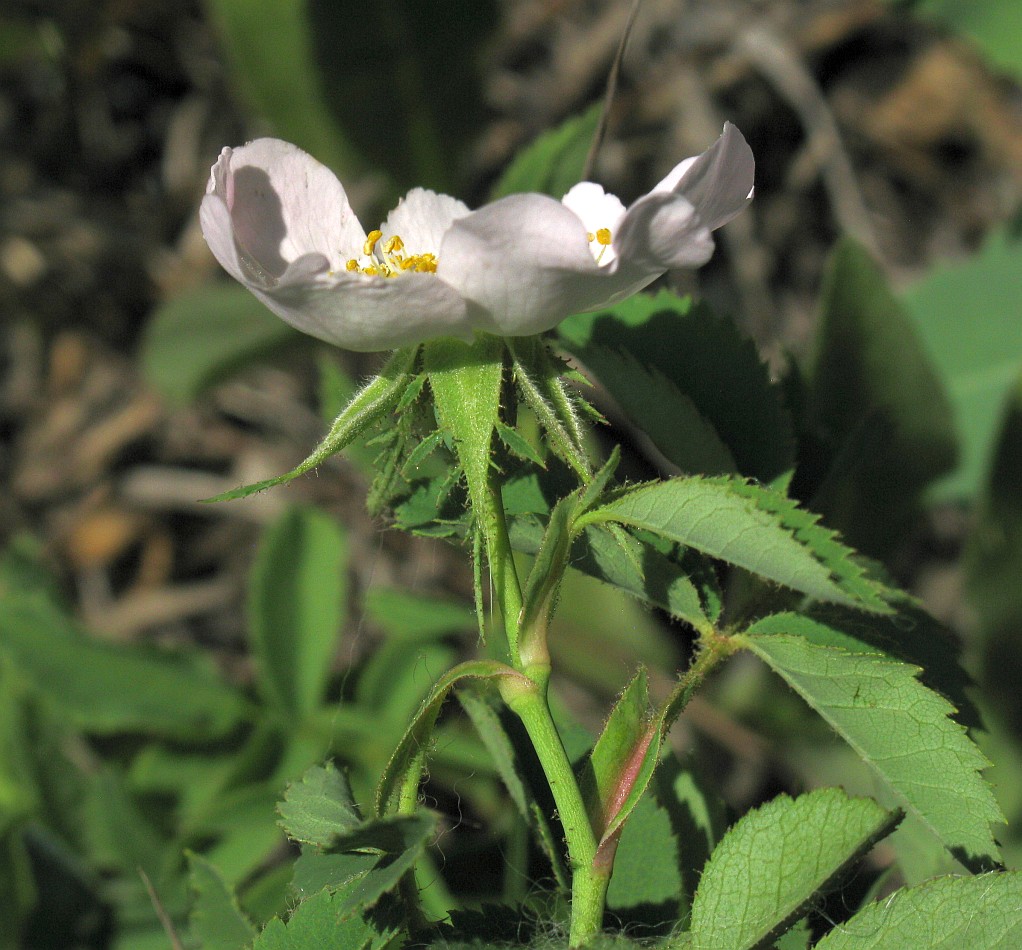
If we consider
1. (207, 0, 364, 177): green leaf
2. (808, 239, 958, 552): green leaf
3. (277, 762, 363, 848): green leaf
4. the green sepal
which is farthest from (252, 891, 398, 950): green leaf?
(207, 0, 364, 177): green leaf

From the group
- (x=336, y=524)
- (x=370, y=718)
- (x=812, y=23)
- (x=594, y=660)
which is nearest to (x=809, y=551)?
(x=370, y=718)

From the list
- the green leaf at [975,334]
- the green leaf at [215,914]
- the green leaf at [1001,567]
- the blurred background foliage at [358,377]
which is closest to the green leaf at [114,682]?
the blurred background foliage at [358,377]

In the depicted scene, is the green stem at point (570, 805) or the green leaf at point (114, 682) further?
the green leaf at point (114, 682)

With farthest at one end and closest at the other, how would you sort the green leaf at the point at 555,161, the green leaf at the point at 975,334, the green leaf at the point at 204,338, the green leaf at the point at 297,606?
the green leaf at the point at 204,338, the green leaf at the point at 975,334, the green leaf at the point at 297,606, the green leaf at the point at 555,161

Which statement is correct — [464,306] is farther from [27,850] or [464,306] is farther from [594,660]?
[594,660]

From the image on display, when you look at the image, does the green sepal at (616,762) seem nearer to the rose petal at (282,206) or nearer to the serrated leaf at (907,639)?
the serrated leaf at (907,639)

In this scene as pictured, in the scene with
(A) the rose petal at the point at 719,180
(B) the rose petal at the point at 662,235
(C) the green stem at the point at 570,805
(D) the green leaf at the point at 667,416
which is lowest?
(C) the green stem at the point at 570,805
